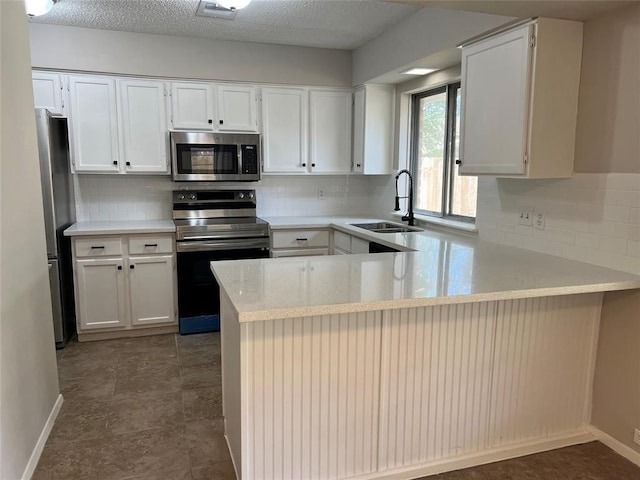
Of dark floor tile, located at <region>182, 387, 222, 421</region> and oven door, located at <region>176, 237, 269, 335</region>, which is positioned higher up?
oven door, located at <region>176, 237, 269, 335</region>

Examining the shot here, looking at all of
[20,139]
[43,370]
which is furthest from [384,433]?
[20,139]

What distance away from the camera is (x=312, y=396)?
197 centimetres

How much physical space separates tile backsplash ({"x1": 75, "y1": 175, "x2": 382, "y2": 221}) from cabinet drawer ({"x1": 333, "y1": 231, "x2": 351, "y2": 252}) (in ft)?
2.43

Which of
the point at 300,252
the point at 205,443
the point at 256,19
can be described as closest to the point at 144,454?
the point at 205,443

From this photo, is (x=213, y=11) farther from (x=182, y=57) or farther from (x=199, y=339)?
(x=199, y=339)

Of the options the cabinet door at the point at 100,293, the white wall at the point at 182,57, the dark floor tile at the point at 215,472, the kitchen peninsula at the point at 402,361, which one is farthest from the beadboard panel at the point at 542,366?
the white wall at the point at 182,57

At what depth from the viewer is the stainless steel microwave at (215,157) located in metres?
4.06

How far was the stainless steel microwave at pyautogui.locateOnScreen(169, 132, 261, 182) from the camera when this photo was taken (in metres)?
4.06

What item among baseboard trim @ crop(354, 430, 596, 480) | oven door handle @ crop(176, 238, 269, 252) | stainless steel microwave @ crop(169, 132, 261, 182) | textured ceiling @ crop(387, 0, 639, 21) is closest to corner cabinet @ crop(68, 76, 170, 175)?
stainless steel microwave @ crop(169, 132, 261, 182)

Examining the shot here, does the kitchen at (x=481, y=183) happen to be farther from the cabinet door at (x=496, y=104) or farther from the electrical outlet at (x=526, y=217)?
the cabinet door at (x=496, y=104)

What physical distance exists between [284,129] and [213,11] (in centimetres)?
125

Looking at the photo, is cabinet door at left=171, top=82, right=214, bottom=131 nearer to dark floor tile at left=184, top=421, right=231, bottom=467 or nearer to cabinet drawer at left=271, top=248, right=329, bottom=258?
cabinet drawer at left=271, top=248, right=329, bottom=258

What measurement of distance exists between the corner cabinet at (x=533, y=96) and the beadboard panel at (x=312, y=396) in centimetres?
123

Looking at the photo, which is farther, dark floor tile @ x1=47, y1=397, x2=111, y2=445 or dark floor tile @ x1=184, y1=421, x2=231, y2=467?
dark floor tile @ x1=47, y1=397, x2=111, y2=445
